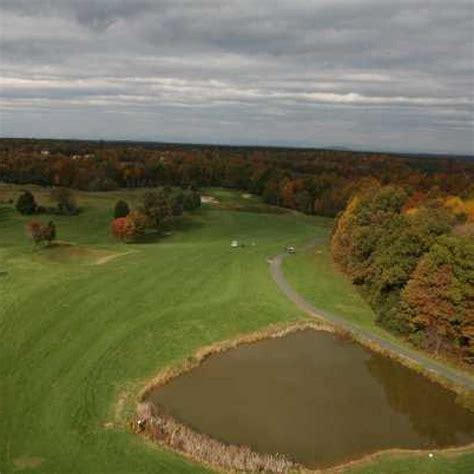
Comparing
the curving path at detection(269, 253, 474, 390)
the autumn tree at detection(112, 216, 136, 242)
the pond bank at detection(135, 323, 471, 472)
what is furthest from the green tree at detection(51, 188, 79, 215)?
the pond bank at detection(135, 323, 471, 472)

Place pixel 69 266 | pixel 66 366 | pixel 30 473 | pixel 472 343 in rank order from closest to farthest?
pixel 30 473
pixel 66 366
pixel 472 343
pixel 69 266

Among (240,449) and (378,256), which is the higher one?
(378,256)

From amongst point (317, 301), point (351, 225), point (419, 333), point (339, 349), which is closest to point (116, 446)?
point (339, 349)

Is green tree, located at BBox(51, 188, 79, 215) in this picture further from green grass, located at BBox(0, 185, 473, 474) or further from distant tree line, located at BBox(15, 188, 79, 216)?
green grass, located at BBox(0, 185, 473, 474)

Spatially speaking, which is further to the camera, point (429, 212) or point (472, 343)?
point (429, 212)

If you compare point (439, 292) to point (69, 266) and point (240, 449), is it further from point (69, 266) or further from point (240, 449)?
point (69, 266)
